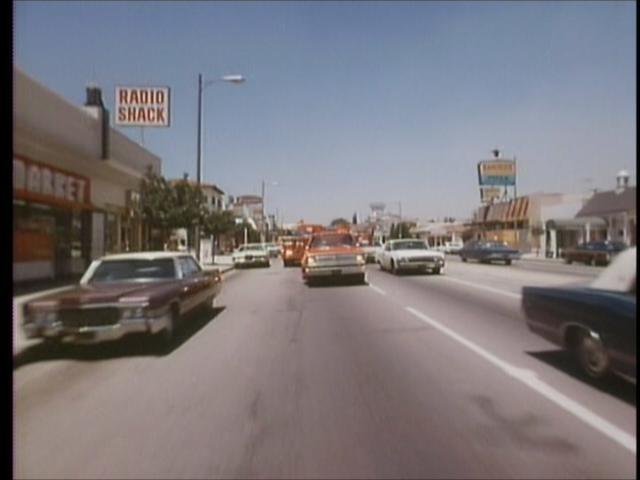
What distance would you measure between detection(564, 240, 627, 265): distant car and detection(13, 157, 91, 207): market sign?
13.5m

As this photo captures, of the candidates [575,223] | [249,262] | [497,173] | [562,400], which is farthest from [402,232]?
[575,223]

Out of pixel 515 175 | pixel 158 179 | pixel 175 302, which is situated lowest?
pixel 175 302

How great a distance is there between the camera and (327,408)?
4695mm

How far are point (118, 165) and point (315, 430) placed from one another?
20.5m

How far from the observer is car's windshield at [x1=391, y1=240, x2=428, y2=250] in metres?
21.5

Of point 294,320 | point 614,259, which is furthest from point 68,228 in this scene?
point 614,259

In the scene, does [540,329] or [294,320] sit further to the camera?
[294,320]

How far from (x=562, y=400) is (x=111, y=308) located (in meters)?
5.02

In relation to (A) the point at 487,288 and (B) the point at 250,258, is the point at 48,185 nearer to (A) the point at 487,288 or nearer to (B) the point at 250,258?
(A) the point at 487,288

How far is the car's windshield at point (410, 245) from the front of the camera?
21.5 m

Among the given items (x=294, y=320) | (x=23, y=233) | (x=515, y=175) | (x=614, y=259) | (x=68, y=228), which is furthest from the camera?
(x=68, y=228)

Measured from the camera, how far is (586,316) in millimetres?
3906

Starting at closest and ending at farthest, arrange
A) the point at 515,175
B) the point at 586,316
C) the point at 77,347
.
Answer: the point at 586,316
the point at 515,175
the point at 77,347

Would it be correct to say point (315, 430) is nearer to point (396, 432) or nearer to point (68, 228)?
point (396, 432)
